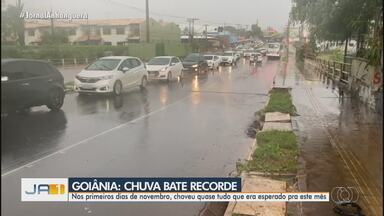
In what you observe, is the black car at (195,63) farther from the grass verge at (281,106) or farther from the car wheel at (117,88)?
the grass verge at (281,106)

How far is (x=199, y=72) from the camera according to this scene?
2730 cm

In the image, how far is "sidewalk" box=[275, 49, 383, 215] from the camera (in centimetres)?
409

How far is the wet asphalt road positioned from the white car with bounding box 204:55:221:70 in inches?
756

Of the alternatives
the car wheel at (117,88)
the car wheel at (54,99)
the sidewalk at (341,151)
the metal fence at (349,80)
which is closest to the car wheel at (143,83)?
the car wheel at (117,88)

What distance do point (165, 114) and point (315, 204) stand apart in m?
6.43

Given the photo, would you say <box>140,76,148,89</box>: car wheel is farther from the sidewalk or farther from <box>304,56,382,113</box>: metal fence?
<box>304,56,382,113</box>: metal fence

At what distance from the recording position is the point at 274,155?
19.7 ft

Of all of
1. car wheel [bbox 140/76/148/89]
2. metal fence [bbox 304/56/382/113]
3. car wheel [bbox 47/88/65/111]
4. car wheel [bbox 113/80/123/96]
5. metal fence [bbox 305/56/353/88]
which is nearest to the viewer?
car wheel [bbox 47/88/65/111]

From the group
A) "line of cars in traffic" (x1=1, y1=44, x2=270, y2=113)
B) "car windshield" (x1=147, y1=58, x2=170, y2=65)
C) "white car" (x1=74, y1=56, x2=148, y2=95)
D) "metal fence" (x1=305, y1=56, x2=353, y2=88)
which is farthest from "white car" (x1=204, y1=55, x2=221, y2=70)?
"white car" (x1=74, y1=56, x2=148, y2=95)

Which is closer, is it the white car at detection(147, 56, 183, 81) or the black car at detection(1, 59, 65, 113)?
A: the black car at detection(1, 59, 65, 113)

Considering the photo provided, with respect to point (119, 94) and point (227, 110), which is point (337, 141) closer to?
point (227, 110)

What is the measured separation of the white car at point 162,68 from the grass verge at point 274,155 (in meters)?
13.5

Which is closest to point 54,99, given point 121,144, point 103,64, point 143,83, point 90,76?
point 121,144

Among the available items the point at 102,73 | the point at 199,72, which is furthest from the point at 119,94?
the point at 199,72
